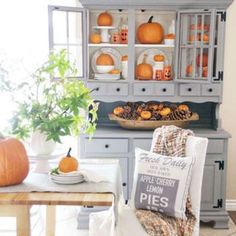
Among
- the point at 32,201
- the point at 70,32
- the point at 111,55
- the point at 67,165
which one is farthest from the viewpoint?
the point at 111,55

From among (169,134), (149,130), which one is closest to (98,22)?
(149,130)

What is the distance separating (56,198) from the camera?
1983 millimetres

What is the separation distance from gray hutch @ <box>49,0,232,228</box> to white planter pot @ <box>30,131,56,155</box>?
3.79 feet

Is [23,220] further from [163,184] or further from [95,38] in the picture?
[95,38]

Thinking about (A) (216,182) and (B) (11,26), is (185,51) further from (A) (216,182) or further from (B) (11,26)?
(B) (11,26)

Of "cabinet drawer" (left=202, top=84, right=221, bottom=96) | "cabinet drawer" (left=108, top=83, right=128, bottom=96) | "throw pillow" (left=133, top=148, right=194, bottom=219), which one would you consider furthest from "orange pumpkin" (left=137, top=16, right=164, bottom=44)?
"throw pillow" (left=133, top=148, right=194, bottom=219)

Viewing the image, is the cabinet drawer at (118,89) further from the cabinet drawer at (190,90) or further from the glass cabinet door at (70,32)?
the cabinet drawer at (190,90)

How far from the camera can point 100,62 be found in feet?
12.0

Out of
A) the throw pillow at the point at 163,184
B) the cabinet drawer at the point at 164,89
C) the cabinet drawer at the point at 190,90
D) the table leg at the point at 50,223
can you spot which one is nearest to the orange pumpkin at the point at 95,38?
the cabinet drawer at the point at 164,89

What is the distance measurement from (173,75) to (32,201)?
2.03m

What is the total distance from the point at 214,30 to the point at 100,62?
95cm

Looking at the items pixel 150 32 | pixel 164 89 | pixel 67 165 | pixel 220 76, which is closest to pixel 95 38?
pixel 150 32

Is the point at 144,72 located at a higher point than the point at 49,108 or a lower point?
higher

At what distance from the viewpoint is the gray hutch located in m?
3.40
